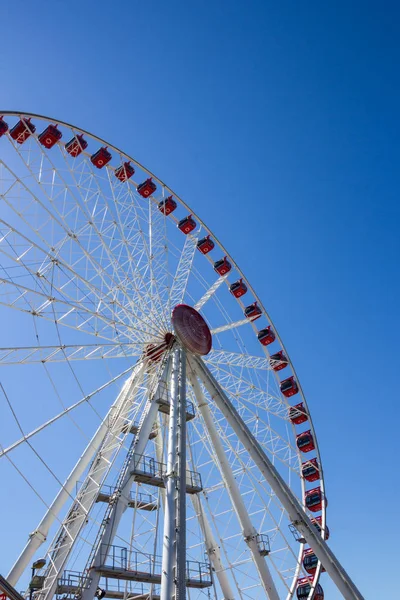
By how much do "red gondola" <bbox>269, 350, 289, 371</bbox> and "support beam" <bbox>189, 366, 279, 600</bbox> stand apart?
7.90 metres

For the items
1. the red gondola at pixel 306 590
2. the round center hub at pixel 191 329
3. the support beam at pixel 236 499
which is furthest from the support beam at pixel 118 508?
the red gondola at pixel 306 590

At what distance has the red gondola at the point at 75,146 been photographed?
70.7ft

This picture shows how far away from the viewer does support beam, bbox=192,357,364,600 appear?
Result: 15.5m

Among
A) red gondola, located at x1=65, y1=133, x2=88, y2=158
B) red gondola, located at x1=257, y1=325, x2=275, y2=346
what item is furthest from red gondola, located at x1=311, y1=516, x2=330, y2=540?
red gondola, located at x1=65, y1=133, x2=88, y2=158

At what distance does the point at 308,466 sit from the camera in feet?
81.9

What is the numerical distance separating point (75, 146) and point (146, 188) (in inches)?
161

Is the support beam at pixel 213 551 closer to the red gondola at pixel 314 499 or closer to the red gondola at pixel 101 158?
the red gondola at pixel 314 499

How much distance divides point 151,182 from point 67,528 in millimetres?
15779

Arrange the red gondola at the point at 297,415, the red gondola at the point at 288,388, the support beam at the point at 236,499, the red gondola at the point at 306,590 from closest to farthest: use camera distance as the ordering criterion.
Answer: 1. the support beam at the point at 236,499
2. the red gondola at the point at 306,590
3. the red gondola at the point at 297,415
4. the red gondola at the point at 288,388

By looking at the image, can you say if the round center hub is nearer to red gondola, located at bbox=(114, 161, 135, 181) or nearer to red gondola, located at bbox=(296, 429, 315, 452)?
red gondola, located at bbox=(114, 161, 135, 181)

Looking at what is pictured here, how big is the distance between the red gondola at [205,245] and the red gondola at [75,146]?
7.66 m

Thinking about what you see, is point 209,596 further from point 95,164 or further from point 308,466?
point 95,164

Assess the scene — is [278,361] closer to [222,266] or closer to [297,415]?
[297,415]

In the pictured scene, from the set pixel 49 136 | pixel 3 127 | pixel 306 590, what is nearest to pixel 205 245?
pixel 49 136
